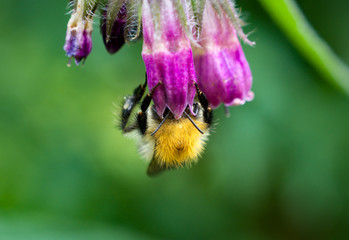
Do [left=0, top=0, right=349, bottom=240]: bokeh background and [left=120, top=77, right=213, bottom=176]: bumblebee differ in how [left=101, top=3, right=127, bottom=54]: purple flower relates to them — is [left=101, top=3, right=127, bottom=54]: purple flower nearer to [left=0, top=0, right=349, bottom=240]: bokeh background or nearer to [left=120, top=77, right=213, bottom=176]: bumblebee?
[left=120, top=77, right=213, bottom=176]: bumblebee

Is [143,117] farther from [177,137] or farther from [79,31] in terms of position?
[79,31]

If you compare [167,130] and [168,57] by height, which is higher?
[168,57]

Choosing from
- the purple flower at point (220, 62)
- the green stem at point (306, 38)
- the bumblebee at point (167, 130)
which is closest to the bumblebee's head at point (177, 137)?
the bumblebee at point (167, 130)

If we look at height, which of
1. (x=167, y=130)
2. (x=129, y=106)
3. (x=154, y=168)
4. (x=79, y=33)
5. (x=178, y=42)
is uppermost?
(x=79, y=33)

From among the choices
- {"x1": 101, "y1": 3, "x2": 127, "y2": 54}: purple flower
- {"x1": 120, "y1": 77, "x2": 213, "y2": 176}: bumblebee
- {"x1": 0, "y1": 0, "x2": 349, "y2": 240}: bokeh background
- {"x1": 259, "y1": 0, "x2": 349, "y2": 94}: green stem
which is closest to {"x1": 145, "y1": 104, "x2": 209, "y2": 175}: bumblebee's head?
{"x1": 120, "y1": 77, "x2": 213, "y2": 176}: bumblebee

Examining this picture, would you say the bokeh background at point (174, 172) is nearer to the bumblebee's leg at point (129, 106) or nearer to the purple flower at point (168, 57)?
the bumblebee's leg at point (129, 106)

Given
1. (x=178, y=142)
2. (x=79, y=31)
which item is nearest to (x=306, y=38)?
(x=178, y=142)
